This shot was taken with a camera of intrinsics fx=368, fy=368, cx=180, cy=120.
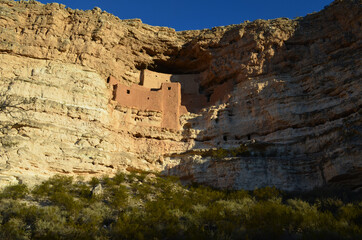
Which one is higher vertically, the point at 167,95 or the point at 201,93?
the point at 201,93

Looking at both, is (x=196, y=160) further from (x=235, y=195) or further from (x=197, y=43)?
(x=197, y=43)

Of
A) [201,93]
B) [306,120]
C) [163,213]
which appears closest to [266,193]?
[163,213]

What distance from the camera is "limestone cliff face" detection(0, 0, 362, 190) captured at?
15344 mm

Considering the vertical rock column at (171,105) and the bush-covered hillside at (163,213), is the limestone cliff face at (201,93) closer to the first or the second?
the vertical rock column at (171,105)

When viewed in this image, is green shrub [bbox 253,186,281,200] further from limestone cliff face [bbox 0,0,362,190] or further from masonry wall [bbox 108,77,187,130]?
masonry wall [bbox 108,77,187,130]

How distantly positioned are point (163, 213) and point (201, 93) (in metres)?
11.6

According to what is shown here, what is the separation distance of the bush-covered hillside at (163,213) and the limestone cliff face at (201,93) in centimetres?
143

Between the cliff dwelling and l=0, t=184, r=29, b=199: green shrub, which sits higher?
the cliff dwelling

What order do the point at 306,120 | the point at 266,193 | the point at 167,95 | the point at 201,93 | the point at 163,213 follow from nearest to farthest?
the point at 163,213 < the point at 266,193 < the point at 306,120 < the point at 167,95 < the point at 201,93

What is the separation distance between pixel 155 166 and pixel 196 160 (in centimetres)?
204

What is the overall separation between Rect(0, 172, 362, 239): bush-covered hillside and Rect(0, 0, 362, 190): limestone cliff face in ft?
4.68

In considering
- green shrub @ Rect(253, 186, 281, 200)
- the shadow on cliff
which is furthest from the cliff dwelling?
green shrub @ Rect(253, 186, 281, 200)

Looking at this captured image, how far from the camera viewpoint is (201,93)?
2252cm

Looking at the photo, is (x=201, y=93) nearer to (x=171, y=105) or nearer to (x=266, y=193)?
(x=171, y=105)
